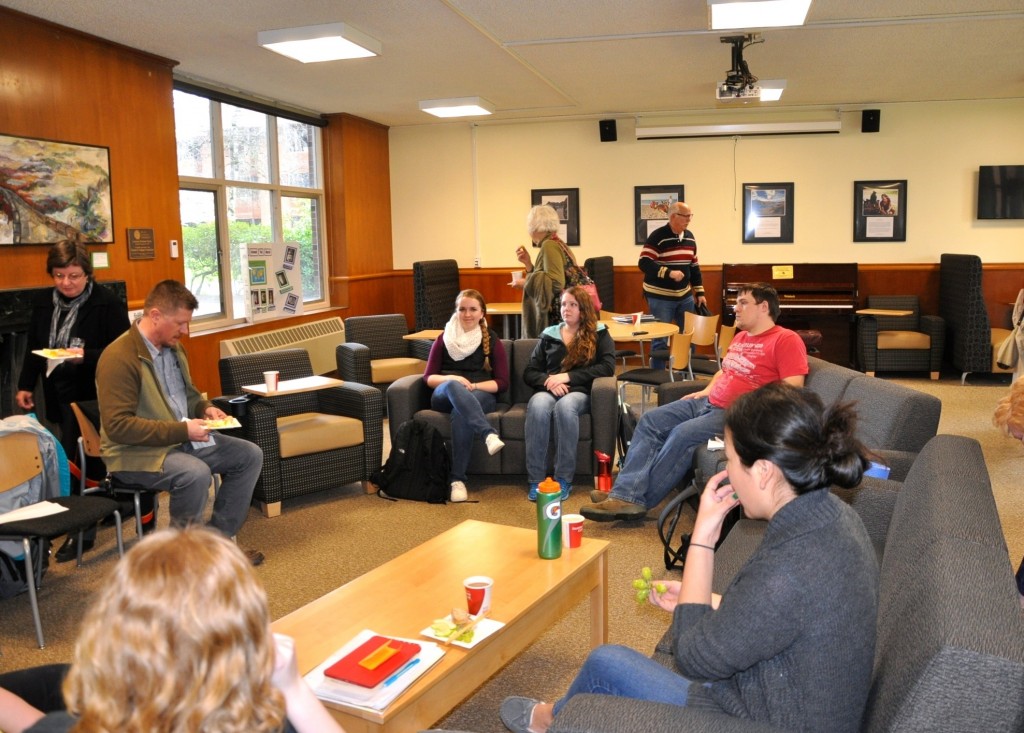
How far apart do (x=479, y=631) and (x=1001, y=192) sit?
867cm

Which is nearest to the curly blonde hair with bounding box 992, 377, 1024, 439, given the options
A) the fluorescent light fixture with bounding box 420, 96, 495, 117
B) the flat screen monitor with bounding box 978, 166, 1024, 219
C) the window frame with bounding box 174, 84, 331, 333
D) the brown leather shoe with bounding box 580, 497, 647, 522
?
the brown leather shoe with bounding box 580, 497, 647, 522

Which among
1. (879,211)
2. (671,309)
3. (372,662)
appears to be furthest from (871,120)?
(372,662)

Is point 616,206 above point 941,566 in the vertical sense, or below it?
above

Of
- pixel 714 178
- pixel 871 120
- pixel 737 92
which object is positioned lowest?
pixel 714 178

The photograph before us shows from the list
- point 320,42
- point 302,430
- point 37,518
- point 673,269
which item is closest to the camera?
point 37,518

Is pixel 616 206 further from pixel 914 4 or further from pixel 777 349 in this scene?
pixel 777 349

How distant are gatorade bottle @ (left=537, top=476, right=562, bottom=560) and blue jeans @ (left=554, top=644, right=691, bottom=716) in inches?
35.3

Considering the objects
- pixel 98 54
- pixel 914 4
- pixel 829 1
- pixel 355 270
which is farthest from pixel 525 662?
pixel 355 270

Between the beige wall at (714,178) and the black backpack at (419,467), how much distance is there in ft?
17.4

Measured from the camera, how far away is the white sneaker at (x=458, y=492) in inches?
206

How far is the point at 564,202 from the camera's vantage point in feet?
33.0

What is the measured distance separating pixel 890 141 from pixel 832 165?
2.00 ft

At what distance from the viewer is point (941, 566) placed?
1.82 m

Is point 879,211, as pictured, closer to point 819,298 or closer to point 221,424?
point 819,298
